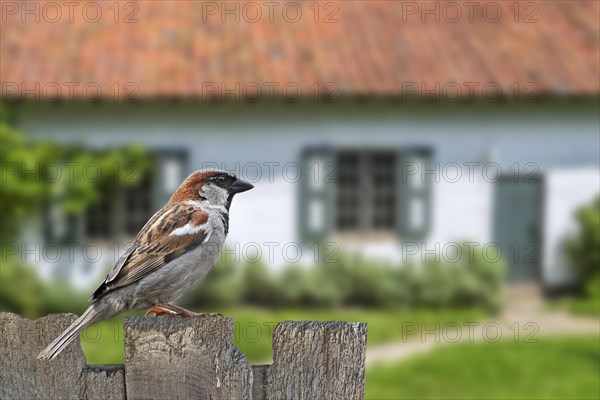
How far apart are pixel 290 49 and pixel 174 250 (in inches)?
424

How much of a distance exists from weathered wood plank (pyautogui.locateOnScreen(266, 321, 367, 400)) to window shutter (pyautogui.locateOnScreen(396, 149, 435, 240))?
11967 mm

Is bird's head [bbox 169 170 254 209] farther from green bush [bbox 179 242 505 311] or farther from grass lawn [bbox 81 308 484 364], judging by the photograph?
green bush [bbox 179 242 505 311]

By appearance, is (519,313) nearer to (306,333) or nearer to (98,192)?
(98,192)

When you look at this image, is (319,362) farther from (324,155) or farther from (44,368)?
(324,155)

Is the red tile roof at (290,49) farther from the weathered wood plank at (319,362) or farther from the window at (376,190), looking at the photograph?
the weathered wood plank at (319,362)

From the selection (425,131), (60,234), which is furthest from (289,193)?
(60,234)

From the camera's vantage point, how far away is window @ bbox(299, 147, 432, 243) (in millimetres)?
14125

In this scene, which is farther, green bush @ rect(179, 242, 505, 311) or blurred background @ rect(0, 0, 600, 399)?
green bush @ rect(179, 242, 505, 311)

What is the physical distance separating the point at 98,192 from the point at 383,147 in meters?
4.34

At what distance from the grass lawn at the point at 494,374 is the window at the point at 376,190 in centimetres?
354

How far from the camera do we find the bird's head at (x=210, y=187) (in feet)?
11.4

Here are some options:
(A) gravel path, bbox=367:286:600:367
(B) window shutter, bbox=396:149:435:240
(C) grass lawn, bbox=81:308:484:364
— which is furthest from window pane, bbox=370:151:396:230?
(A) gravel path, bbox=367:286:600:367

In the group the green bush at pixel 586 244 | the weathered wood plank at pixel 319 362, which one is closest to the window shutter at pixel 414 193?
the green bush at pixel 586 244

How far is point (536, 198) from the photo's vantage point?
1498 centimetres
